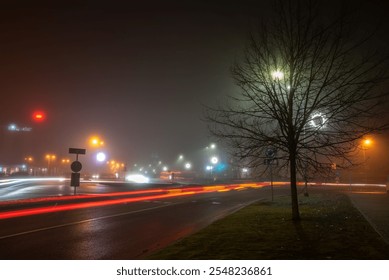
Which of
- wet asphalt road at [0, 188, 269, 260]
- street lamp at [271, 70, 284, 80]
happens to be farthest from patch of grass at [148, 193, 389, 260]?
street lamp at [271, 70, 284, 80]

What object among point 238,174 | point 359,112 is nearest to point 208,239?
point 359,112

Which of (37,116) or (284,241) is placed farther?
(37,116)

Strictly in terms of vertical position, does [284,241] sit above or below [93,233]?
above

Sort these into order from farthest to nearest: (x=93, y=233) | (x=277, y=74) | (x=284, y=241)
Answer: (x=277, y=74) → (x=93, y=233) → (x=284, y=241)

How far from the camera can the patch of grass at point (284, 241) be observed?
7469mm

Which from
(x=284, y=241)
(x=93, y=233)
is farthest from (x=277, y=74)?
(x=93, y=233)

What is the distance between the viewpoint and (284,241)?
8836 millimetres

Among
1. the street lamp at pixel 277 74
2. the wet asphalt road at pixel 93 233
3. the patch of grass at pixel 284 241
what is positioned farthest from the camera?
the street lamp at pixel 277 74

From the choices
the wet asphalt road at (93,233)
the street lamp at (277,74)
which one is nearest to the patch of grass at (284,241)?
the wet asphalt road at (93,233)

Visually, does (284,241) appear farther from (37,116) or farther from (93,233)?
(37,116)

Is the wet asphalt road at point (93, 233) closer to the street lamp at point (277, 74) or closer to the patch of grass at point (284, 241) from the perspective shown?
the patch of grass at point (284, 241)

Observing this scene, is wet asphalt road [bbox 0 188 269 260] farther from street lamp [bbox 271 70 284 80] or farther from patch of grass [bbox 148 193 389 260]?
street lamp [bbox 271 70 284 80]

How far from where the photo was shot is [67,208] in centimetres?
1827

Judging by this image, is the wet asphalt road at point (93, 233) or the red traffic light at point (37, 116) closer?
the wet asphalt road at point (93, 233)
